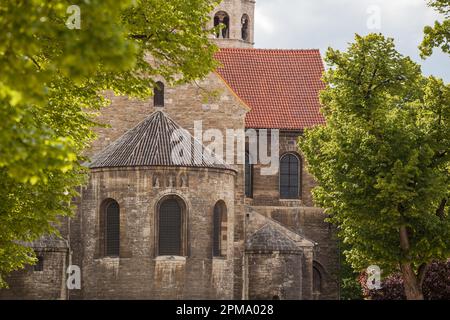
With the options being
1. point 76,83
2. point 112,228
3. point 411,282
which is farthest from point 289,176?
point 76,83

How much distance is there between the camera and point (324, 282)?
4809cm

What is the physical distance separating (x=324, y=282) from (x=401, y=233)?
16.4m

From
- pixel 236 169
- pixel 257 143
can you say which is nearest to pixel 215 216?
pixel 236 169

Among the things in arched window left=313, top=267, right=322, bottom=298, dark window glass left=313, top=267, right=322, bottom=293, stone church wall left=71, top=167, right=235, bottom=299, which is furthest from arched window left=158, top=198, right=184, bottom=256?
dark window glass left=313, top=267, right=322, bottom=293

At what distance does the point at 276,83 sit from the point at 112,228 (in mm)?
14110

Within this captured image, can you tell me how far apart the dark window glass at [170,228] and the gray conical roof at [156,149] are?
175 cm

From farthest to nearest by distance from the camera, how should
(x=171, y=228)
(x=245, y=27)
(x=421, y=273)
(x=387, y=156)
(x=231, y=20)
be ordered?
(x=245, y=27) < (x=231, y=20) < (x=171, y=228) < (x=421, y=273) < (x=387, y=156)

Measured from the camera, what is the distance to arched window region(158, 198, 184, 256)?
4084 cm

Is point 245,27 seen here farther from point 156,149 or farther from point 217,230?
point 217,230

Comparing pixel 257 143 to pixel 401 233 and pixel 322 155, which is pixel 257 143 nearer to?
pixel 322 155

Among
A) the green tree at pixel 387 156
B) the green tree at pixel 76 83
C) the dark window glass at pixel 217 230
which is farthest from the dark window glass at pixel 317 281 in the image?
the green tree at pixel 76 83

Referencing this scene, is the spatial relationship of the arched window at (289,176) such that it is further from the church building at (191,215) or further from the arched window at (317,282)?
the arched window at (317,282)

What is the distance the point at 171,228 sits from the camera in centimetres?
4106

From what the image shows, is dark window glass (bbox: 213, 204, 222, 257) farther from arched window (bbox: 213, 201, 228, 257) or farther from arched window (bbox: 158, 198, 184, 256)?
arched window (bbox: 158, 198, 184, 256)
